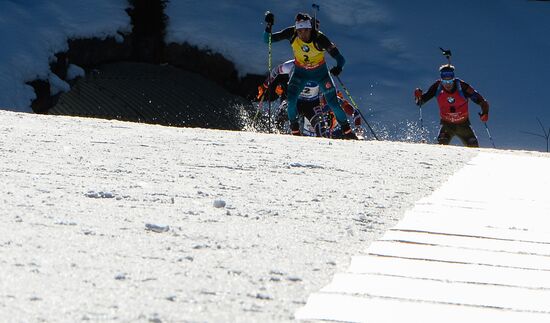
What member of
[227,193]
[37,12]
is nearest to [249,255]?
[227,193]

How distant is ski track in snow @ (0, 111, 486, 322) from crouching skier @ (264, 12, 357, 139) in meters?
3.86

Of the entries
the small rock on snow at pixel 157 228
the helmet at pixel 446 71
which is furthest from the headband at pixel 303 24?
the small rock on snow at pixel 157 228

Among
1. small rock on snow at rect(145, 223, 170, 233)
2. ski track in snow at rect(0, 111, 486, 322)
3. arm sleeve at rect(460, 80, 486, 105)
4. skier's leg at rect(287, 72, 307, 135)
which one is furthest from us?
arm sleeve at rect(460, 80, 486, 105)

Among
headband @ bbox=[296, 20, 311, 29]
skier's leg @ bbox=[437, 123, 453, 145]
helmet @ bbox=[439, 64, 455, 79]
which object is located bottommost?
skier's leg @ bbox=[437, 123, 453, 145]

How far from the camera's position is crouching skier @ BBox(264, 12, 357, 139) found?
1113cm

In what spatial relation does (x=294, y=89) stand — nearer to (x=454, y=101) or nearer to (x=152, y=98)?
(x=454, y=101)

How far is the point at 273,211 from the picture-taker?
4285 millimetres

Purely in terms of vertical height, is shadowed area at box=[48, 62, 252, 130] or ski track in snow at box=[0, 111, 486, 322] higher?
ski track in snow at box=[0, 111, 486, 322]

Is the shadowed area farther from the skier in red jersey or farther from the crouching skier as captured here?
the crouching skier

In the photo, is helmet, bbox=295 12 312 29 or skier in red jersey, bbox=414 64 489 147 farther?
skier in red jersey, bbox=414 64 489 147

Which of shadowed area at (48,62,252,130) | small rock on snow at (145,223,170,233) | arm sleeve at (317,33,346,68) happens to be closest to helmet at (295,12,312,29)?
arm sleeve at (317,33,346,68)

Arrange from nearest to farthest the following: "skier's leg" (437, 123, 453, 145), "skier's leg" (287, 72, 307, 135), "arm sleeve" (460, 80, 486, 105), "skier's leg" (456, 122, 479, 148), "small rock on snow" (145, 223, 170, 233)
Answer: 1. "small rock on snow" (145, 223, 170, 233)
2. "skier's leg" (287, 72, 307, 135)
3. "arm sleeve" (460, 80, 486, 105)
4. "skier's leg" (456, 122, 479, 148)
5. "skier's leg" (437, 123, 453, 145)

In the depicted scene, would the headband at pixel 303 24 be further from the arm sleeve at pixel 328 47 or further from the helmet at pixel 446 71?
the helmet at pixel 446 71

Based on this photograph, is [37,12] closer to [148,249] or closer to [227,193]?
[227,193]
